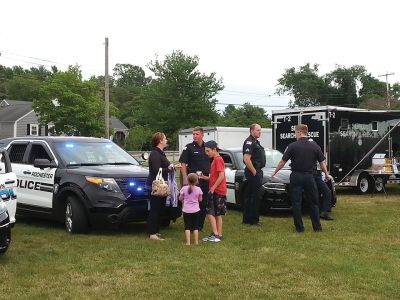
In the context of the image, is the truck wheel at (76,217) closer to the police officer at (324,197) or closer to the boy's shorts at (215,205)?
the boy's shorts at (215,205)

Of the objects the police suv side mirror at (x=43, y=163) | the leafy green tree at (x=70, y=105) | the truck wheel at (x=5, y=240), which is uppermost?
the leafy green tree at (x=70, y=105)

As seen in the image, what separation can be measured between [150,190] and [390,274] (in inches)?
142

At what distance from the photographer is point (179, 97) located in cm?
4297

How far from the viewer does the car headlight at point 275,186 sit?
10461 millimetres

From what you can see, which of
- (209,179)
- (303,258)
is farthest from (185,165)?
(303,258)

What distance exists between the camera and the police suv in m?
8.14

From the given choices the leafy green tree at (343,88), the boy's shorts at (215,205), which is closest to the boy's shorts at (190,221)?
the boy's shorts at (215,205)

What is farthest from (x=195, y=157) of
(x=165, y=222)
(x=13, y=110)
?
(x=13, y=110)

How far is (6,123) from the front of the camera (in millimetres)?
57438

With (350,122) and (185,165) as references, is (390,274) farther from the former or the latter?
(350,122)

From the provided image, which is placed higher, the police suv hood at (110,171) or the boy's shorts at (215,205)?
the police suv hood at (110,171)

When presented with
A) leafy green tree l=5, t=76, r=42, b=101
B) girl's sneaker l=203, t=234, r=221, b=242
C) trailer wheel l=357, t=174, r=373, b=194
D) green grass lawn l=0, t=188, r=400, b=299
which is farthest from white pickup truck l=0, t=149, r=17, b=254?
leafy green tree l=5, t=76, r=42, b=101

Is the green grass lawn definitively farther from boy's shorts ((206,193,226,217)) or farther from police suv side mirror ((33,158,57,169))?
police suv side mirror ((33,158,57,169))

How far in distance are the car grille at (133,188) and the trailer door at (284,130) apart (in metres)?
8.44
